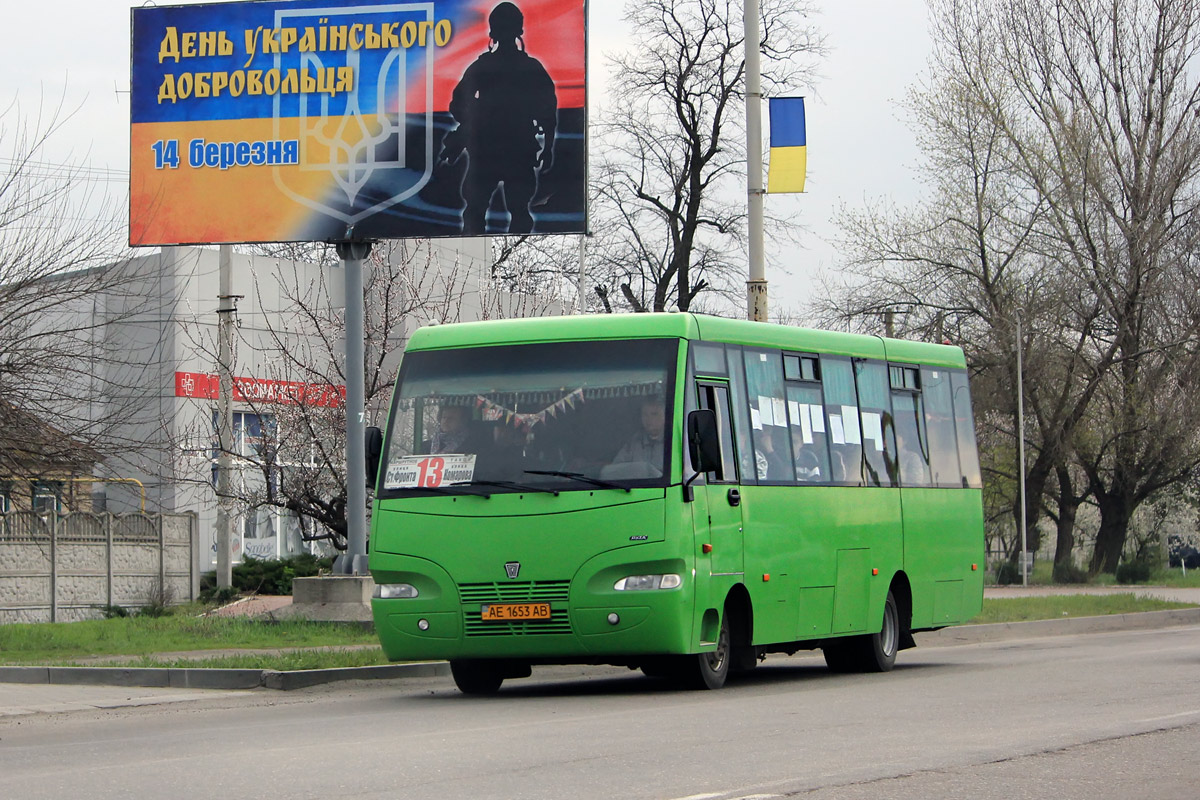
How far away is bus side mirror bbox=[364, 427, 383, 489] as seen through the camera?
1443 cm

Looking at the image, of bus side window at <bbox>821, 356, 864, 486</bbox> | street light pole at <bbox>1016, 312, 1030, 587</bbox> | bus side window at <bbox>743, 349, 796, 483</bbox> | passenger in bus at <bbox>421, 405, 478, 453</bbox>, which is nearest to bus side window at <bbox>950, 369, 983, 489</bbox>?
bus side window at <bbox>821, 356, 864, 486</bbox>

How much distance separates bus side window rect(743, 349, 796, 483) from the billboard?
7.86 metres

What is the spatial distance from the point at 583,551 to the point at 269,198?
11.1 m

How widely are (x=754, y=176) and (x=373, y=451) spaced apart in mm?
7954

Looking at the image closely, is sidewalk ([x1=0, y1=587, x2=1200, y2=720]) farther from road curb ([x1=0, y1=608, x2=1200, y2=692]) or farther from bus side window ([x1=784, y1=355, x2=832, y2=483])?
bus side window ([x1=784, y1=355, x2=832, y2=483])

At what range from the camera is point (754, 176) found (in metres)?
20.8

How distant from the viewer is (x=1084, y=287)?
1721 inches

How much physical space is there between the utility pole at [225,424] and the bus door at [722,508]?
15.5 meters

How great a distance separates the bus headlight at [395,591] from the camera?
14.0 m

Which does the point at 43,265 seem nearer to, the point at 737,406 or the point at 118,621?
the point at 118,621

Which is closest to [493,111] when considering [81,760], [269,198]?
[269,198]

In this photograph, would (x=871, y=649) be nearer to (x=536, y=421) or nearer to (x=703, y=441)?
(x=703, y=441)

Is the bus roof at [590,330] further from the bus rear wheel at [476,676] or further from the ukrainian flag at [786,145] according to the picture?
the ukrainian flag at [786,145]

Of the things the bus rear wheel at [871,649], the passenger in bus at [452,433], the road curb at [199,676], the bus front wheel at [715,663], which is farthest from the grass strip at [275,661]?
the bus rear wheel at [871,649]
